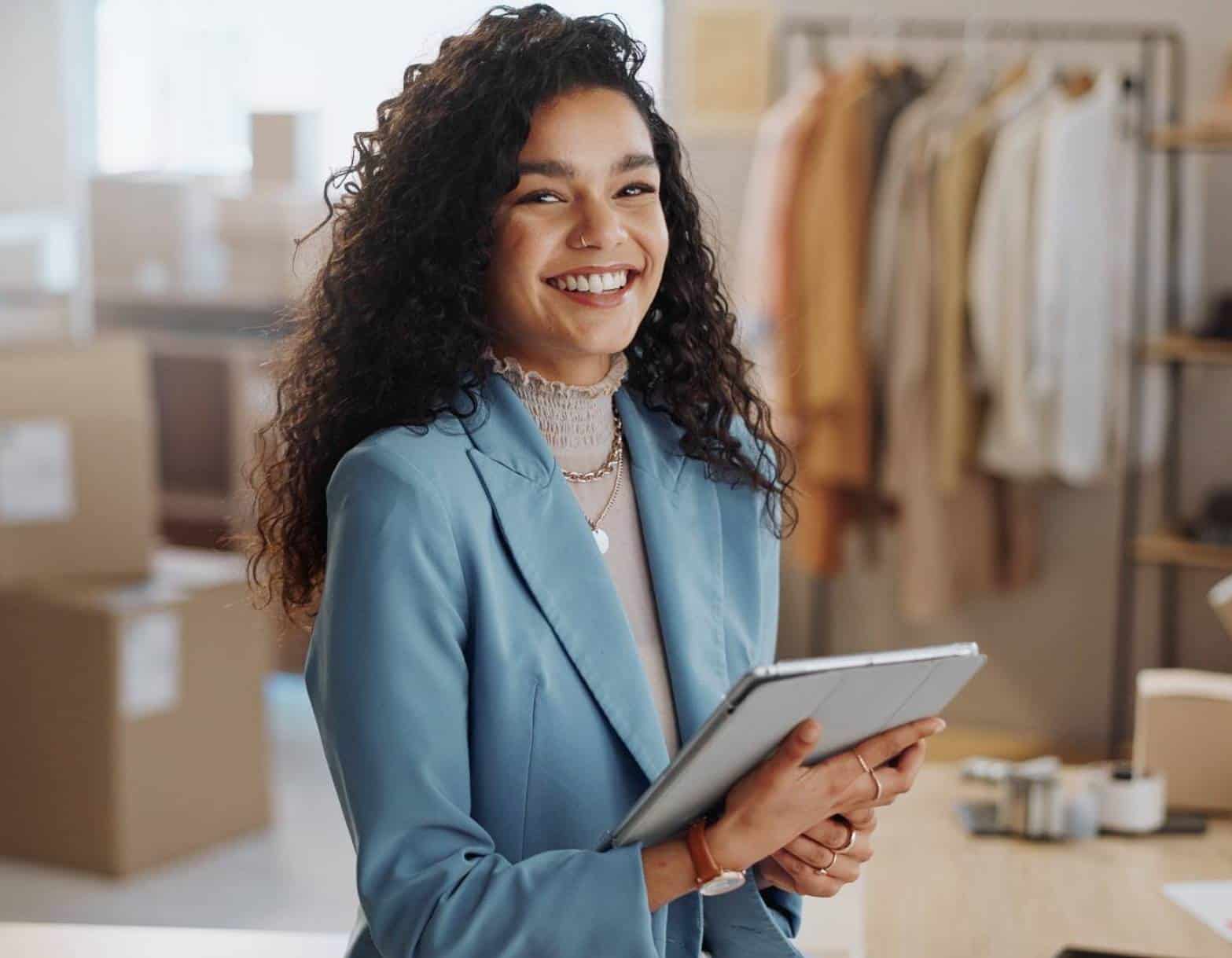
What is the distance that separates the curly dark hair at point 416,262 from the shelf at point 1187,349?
8.58 ft

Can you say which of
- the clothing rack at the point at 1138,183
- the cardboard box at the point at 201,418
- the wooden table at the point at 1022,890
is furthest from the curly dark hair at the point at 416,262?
the cardboard box at the point at 201,418

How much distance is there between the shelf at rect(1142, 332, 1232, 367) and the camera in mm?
3812

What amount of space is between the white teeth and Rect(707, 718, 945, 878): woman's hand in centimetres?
40

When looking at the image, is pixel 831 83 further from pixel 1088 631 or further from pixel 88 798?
pixel 88 798

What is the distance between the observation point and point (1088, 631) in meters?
4.45

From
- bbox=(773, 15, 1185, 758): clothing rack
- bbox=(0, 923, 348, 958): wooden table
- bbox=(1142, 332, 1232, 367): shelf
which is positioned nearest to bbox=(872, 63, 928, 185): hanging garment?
bbox=(773, 15, 1185, 758): clothing rack

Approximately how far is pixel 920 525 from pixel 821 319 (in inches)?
22.8

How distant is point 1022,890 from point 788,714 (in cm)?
66

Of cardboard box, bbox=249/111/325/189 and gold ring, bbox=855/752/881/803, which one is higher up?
cardboard box, bbox=249/111/325/189

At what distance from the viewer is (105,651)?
Answer: 135 inches

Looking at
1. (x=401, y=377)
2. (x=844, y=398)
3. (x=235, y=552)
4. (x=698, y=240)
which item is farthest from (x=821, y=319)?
(x=401, y=377)

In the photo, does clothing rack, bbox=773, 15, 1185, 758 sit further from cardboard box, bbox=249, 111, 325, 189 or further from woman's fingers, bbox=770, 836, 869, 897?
woman's fingers, bbox=770, 836, 869, 897

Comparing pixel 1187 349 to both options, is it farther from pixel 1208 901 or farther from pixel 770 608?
pixel 770 608

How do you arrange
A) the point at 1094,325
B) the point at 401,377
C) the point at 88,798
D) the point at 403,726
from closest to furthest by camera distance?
the point at 403,726, the point at 401,377, the point at 88,798, the point at 1094,325
